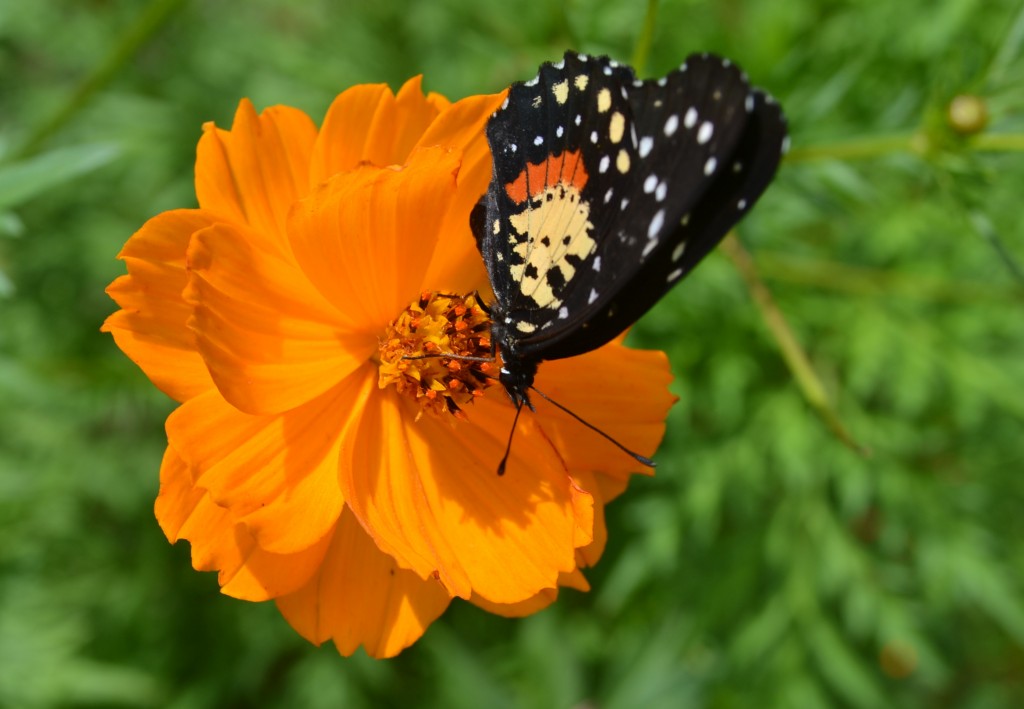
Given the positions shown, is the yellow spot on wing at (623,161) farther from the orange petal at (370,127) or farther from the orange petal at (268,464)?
the orange petal at (268,464)

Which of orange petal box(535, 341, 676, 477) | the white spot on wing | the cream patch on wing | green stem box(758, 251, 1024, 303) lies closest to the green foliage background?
green stem box(758, 251, 1024, 303)

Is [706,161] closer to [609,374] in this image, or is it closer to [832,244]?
[609,374]

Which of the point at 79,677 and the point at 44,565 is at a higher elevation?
the point at 44,565

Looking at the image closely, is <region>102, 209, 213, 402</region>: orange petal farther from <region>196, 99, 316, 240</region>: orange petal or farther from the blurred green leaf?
the blurred green leaf

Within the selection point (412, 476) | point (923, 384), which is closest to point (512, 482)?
point (412, 476)

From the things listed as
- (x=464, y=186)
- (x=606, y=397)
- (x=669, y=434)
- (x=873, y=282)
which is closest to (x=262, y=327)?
(x=464, y=186)

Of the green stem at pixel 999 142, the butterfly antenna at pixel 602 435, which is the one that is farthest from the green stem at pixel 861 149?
the butterfly antenna at pixel 602 435

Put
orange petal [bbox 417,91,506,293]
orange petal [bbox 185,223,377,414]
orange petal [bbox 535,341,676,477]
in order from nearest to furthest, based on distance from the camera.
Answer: orange petal [bbox 185,223,377,414] → orange petal [bbox 417,91,506,293] → orange petal [bbox 535,341,676,477]
